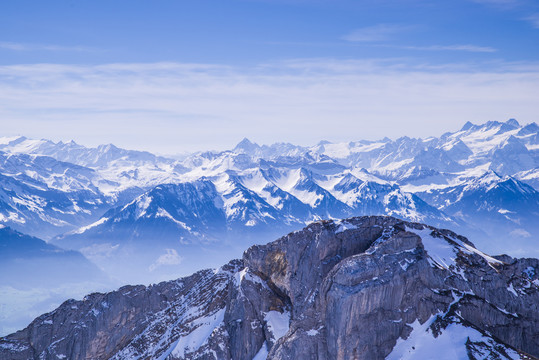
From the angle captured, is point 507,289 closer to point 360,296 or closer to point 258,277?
point 360,296

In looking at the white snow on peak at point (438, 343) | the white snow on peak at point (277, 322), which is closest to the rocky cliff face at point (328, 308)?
the white snow on peak at point (438, 343)

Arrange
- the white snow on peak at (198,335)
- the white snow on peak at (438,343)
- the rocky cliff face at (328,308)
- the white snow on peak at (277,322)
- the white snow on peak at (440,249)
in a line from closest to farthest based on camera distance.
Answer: the white snow on peak at (438,343) → the rocky cliff face at (328,308) → the white snow on peak at (440,249) → the white snow on peak at (277,322) → the white snow on peak at (198,335)

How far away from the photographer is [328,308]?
116 m

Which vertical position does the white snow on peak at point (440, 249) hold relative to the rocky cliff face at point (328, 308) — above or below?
above

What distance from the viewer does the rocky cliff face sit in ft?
368

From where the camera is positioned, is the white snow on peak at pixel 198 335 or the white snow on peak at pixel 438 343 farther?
the white snow on peak at pixel 198 335

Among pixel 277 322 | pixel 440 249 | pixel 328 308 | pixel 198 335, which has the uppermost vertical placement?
pixel 440 249

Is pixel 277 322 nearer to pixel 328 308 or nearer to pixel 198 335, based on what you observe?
pixel 198 335

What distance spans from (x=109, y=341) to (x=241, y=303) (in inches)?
2010

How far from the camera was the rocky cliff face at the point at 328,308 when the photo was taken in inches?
4419

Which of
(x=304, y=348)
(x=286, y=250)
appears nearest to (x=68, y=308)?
(x=286, y=250)

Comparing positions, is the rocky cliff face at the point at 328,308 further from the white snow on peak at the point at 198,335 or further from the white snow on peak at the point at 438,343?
the white snow on peak at the point at 198,335

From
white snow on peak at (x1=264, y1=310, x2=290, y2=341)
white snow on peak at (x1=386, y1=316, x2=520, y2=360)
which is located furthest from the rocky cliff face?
white snow on peak at (x1=264, y1=310, x2=290, y2=341)

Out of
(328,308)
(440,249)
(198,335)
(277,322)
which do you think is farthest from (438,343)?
(198,335)
